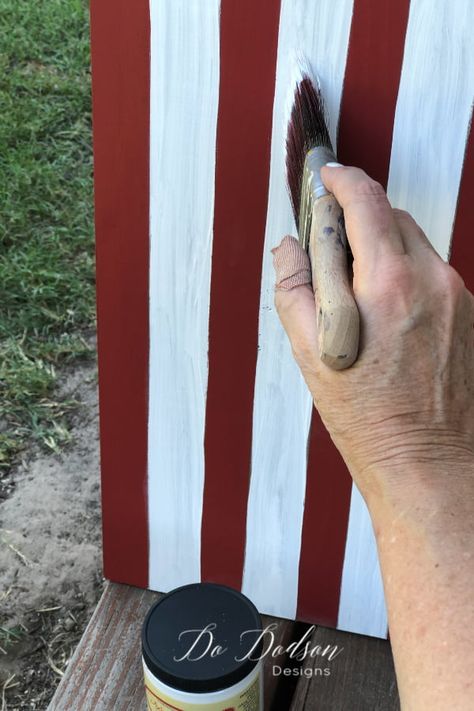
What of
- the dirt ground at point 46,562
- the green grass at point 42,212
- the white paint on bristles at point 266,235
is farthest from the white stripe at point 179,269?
the green grass at point 42,212

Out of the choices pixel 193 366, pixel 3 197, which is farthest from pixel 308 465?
pixel 3 197

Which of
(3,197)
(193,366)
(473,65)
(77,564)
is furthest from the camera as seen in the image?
(3,197)

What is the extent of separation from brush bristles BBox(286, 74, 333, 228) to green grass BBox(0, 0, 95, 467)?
108 cm

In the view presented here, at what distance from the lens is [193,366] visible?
3.54 ft

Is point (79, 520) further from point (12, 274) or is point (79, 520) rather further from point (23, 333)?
point (12, 274)

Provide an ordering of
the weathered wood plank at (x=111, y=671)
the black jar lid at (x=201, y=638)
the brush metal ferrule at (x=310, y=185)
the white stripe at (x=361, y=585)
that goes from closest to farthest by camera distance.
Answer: the brush metal ferrule at (x=310, y=185)
the black jar lid at (x=201, y=638)
the weathered wood plank at (x=111, y=671)
the white stripe at (x=361, y=585)

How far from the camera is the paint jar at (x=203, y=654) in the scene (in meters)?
0.87

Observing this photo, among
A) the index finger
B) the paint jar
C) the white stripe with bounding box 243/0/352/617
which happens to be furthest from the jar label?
the index finger

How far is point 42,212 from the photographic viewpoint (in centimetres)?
245

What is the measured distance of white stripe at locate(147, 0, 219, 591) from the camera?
0.92 metres

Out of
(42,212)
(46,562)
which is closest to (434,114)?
(46,562)

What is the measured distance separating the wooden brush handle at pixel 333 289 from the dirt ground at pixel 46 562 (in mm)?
962

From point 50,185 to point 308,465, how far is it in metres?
1.70

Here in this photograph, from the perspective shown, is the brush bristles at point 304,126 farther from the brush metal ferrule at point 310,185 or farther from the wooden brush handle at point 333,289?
the wooden brush handle at point 333,289
